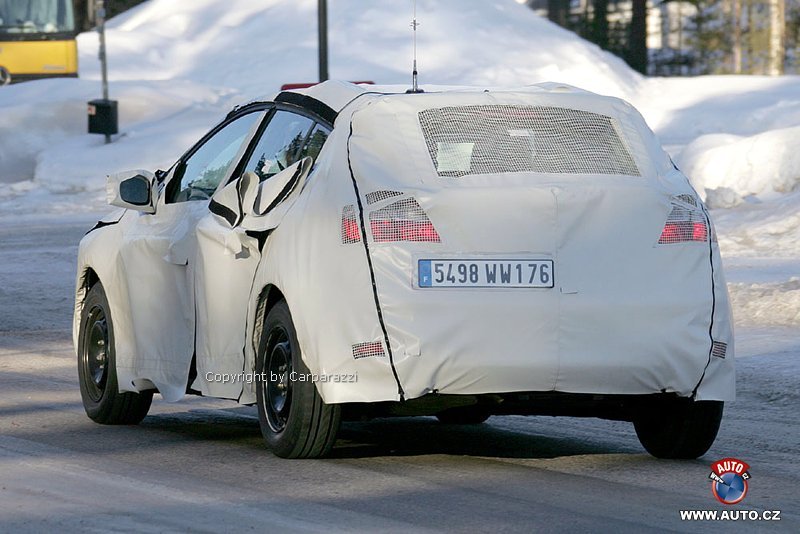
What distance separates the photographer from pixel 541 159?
6.88m

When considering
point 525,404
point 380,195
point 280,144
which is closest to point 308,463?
point 525,404

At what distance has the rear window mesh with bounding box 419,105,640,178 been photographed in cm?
681

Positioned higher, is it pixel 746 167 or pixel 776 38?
pixel 776 38

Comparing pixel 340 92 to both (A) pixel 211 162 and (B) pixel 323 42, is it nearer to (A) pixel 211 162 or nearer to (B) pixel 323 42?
(A) pixel 211 162

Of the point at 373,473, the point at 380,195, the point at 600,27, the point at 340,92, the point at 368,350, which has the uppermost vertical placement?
the point at 600,27

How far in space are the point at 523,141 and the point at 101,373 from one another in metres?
2.71

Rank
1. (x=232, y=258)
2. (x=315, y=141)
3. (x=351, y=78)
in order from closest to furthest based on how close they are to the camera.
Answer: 1. (x=315, y=141)
2. (x=232, y=258)
3. (x=351, y=78)

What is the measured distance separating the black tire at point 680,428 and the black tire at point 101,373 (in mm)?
2440

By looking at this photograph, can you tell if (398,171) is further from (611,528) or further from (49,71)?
(49,71)

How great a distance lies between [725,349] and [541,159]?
1.03m

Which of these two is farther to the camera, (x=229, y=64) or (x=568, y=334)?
(x=229, y=64)

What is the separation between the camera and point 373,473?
680 cm

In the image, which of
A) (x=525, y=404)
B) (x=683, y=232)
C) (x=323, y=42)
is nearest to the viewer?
(x=683, y=232)

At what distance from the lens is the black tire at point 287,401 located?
22.2 ft
